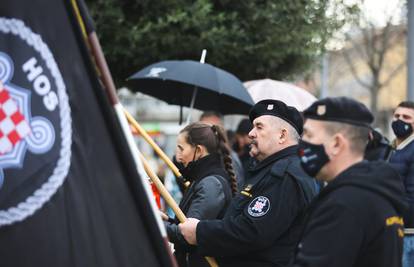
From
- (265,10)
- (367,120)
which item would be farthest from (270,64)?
(367,120)

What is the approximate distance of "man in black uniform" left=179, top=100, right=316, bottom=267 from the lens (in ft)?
12.3

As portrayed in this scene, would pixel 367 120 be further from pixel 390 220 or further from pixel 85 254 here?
pixel 85 254

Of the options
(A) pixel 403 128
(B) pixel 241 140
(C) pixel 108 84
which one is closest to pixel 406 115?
(A) pixel 403 128

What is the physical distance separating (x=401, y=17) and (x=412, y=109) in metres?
13.8

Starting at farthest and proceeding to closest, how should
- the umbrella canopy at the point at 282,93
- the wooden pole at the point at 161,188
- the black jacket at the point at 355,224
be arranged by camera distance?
1. the umbrella canopy at the point at 282,93
2. the wooden pole at the point at 161,188
3. the black jacket at the point at 355,224

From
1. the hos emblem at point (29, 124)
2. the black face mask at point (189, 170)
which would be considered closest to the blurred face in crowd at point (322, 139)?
the hos emblem at point (29, 124)

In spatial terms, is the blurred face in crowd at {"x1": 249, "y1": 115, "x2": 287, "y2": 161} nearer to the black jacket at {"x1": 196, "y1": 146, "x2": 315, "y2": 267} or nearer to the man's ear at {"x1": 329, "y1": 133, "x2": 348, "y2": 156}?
the black jacket at {"x1": 196, "y1": 146, "x2": 315, "y2": 267}

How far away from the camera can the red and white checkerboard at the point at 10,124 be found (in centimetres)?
253

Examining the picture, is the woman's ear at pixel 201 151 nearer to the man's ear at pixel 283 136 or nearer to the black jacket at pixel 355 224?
the man's ear at pixel 283 136

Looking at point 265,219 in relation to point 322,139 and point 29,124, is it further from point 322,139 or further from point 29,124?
point 29,124

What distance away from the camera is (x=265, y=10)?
8531 mm

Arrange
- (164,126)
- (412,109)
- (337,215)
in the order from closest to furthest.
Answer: (337,215) → (412,109) → (164,126)

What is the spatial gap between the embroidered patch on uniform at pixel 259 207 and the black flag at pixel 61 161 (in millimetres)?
1163

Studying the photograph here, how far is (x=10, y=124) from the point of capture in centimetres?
254
